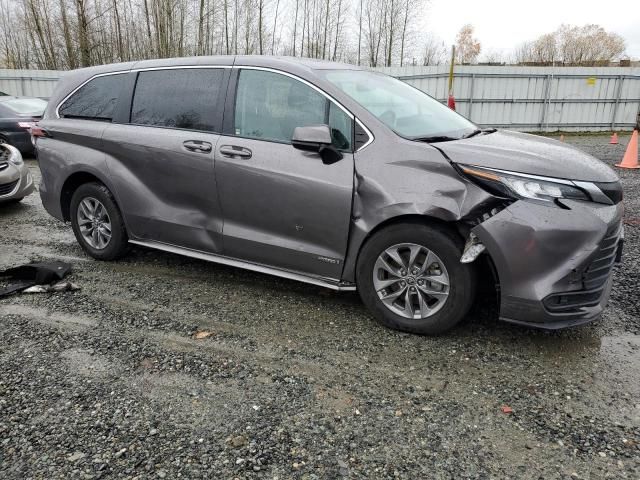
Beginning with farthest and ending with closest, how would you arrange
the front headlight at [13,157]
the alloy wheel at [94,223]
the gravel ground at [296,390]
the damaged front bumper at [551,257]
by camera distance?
1. the front headlight at [13,157]
2. the alloy wheel at [94,223]
3. the damaged front bumper at [551,257]
4. the gravel ground at [296,390]

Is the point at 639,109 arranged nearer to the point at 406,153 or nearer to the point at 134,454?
the point at 406,153

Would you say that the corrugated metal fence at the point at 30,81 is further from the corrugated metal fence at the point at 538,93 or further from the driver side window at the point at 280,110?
the driver side window at the point at 280,110

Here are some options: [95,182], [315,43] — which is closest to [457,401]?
[95,182]

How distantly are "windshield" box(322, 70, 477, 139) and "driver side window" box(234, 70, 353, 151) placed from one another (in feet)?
0.66

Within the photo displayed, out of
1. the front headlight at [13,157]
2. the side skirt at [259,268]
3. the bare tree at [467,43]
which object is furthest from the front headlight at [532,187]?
the bare tree at [467,43]

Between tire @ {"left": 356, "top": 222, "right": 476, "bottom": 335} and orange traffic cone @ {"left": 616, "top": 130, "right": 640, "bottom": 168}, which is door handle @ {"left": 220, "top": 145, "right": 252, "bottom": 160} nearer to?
tire @ {"left": 356, "top": 222, "right": 476, "bottom": 335}

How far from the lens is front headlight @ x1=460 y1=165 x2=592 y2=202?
9.98 feet

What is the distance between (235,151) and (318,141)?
0.77m

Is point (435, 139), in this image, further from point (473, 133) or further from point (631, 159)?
point (631, 159)

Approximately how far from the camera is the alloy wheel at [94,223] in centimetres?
492

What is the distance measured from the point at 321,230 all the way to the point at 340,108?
85 centimetres

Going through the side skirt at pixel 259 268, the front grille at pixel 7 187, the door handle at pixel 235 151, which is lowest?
the front grille at pixel 7 187

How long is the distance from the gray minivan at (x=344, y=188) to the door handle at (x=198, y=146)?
1cm

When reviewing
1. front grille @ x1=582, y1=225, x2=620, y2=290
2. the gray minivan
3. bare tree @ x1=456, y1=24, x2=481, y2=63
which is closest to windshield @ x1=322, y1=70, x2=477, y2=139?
the gray minivan
